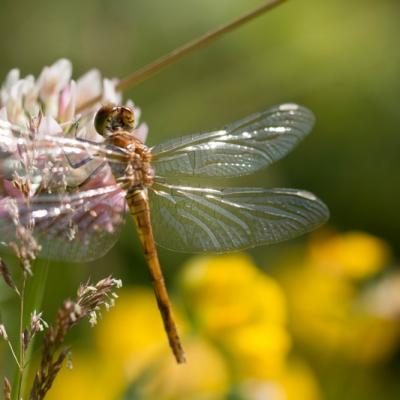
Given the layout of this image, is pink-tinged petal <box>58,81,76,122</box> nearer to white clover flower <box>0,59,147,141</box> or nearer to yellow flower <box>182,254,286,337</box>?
white clover flower <box>0,59,147,141</box>

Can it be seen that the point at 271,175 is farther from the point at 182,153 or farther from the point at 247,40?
the point at 182,153

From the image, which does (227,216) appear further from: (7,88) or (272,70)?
(272,70)

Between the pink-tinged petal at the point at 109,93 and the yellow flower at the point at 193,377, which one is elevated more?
the pink-tinged petal at the point at 109,93

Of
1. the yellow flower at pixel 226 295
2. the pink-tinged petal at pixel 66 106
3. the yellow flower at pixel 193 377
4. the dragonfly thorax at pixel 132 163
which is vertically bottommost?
the yellow flower at pixel 193 377

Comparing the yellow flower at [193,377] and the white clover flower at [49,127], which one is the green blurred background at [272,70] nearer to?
the yellow flower at [193,377]

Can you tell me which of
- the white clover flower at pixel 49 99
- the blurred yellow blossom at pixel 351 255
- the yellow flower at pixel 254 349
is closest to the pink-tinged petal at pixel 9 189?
the white clover flower at pixel 49 99

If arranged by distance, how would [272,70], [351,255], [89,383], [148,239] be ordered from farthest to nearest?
[272,70]
[351,255]
[89,383]
[148,239]

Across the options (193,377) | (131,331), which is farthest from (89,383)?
(193,377)
